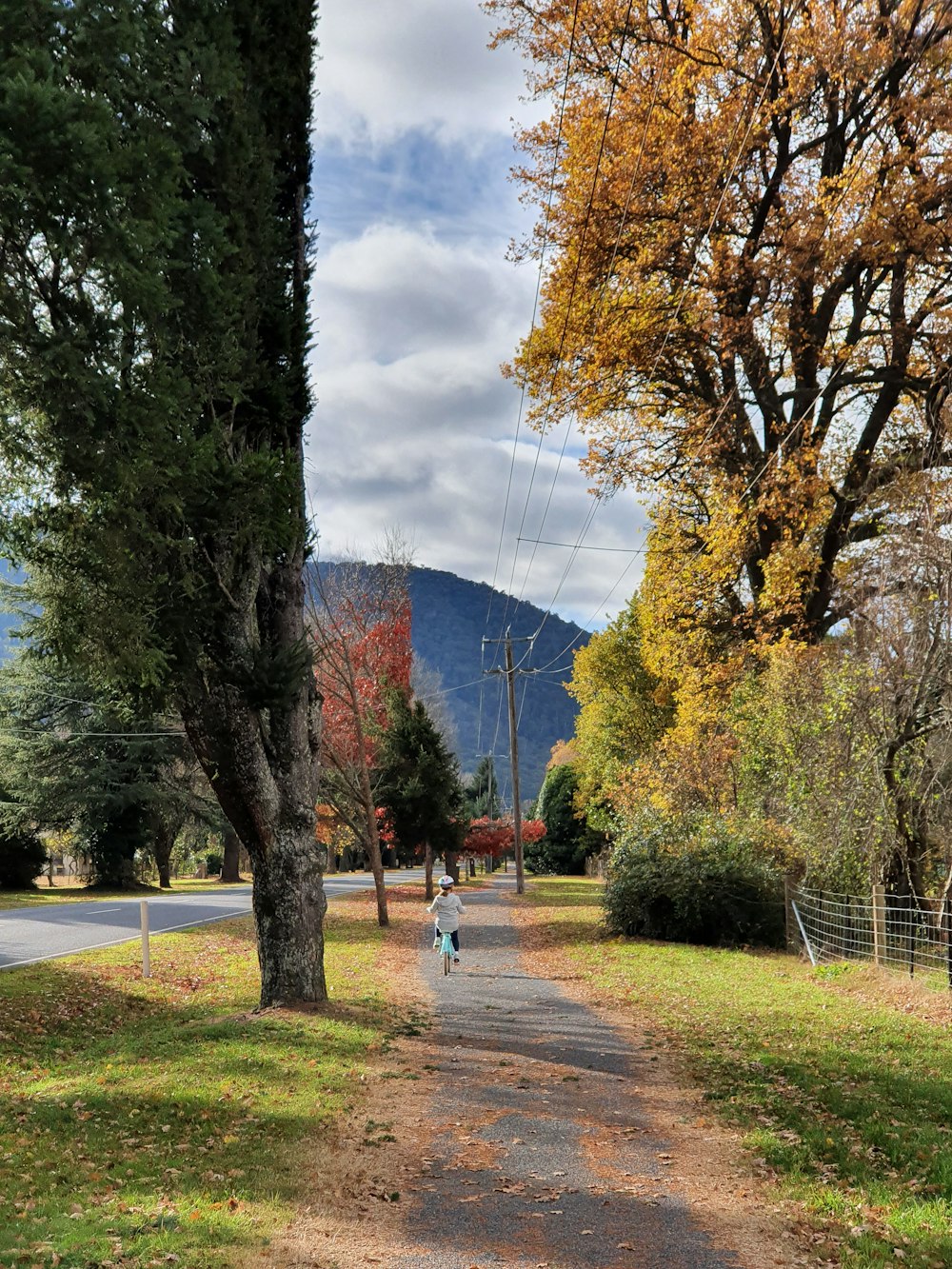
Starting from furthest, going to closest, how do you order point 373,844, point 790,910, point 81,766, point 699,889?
point 81,766, point 373,844, point 699,889, point 790,910

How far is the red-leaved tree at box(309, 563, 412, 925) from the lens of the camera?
82.3 feet

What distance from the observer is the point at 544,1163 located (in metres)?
6.55

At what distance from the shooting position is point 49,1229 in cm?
519

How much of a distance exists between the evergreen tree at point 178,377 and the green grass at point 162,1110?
1.72 metres

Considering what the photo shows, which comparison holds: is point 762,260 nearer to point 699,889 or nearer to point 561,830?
point 699,889

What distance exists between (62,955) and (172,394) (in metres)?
11.5

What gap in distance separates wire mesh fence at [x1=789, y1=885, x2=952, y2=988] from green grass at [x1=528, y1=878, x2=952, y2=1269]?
45cm

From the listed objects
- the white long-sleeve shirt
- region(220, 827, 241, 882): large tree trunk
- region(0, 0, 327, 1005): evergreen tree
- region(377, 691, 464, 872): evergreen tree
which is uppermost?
region(0, 0, 327, 1005): evergreen tree

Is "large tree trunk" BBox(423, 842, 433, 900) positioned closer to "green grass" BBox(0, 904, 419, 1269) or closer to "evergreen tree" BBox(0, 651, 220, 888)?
"evergreen tree" BBox(0, 651, 220, 888)

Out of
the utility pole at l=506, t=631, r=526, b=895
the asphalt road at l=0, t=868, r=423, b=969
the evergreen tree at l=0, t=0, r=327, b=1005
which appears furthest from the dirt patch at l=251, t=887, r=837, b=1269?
the utility pole at l=506, t=631, r=526, b=895

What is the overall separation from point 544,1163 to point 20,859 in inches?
1277

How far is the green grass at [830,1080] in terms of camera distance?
5.60 metres

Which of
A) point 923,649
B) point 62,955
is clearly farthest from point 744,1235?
point 62,955

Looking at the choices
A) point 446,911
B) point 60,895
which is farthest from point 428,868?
point 446,911
